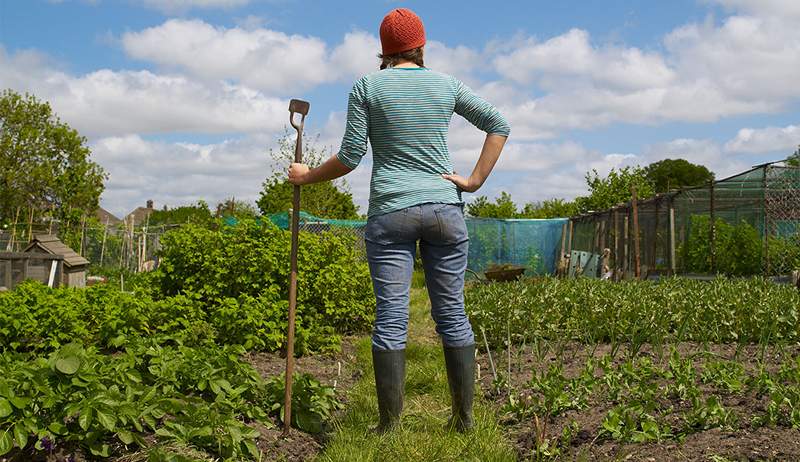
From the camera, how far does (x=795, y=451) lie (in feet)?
9.83

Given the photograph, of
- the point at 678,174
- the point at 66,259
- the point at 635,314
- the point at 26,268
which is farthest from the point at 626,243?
the point at 678,174

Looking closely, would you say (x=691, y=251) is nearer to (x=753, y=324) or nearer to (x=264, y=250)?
(x=753, y=324)

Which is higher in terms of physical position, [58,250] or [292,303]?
[58,250]

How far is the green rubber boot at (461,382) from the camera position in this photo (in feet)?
11.2

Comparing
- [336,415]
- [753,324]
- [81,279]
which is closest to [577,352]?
[753,324]

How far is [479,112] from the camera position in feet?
11.3

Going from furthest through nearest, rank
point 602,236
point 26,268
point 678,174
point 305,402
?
1. point 678,174
2. point 602,236
3. point 26,268
4. point 305,402

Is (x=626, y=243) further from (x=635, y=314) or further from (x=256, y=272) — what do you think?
(x=256, y=272)

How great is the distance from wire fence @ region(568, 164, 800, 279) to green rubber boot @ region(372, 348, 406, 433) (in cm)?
1230

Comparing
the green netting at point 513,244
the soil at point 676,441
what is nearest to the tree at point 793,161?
the green netting at point 513,244

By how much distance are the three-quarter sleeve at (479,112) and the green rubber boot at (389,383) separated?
3.44 feet

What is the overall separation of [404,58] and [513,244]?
18841mm

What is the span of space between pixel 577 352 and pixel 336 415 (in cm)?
221

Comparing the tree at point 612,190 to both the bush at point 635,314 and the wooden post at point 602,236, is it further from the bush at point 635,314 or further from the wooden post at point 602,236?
the bush at point 635,314
